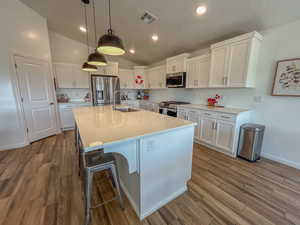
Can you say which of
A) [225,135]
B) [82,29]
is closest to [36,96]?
[82,29]

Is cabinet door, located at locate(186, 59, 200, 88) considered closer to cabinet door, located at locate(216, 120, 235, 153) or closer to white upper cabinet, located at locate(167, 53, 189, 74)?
white upper cabinet, located at locate(167, 53, 189, 74)

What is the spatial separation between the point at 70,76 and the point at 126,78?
6.85 feet

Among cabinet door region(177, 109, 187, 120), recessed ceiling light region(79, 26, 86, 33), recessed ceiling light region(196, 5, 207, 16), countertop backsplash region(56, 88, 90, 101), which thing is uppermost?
recessed ceiling light region(79, 26, 86, 33)

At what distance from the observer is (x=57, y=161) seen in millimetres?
2447

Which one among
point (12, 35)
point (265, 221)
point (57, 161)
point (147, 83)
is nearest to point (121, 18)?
point (12, 35)

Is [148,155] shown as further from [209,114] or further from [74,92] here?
[74,92]

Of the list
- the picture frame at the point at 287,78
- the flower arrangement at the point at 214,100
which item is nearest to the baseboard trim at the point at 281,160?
the picture frame at the point at 287,78

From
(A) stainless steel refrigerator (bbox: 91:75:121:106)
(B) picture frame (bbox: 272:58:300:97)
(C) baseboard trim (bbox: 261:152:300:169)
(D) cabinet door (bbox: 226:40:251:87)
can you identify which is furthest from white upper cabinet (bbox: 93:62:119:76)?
(C) baseboard trim (bbox: 261:152:300:169)

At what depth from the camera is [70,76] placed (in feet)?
14.4

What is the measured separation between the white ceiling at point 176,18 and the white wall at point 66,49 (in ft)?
1.03

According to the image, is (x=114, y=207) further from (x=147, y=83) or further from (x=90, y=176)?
(x=147, y=83)

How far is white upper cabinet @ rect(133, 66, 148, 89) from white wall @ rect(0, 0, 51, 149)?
335 cm

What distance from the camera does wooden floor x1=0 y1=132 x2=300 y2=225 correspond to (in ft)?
4.44

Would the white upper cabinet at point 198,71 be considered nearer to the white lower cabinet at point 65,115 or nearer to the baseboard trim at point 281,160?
the baseboard trim at point 281,160
